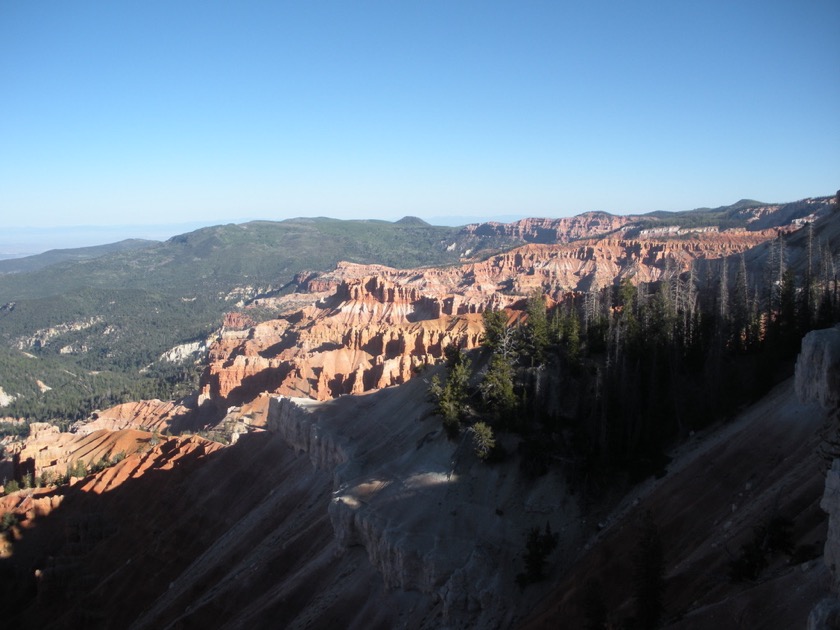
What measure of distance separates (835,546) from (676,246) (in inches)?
5877

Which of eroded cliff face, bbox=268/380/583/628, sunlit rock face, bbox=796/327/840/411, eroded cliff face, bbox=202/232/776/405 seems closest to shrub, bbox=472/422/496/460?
eroded cliff face, bbox=268/380/583/628

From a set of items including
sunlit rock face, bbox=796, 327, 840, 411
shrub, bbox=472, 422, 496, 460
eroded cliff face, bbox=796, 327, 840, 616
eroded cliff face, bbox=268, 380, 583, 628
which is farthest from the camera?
shrub, bbox=472, 422, 496, 460

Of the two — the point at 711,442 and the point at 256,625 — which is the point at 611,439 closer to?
the point at 711,442

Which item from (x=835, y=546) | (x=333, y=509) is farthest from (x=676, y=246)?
(x=835, y=546)

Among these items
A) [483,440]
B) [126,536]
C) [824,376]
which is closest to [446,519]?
[483,440]

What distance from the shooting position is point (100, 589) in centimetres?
4156

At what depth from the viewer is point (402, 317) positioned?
128500mm

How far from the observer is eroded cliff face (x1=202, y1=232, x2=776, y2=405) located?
83.3 metres

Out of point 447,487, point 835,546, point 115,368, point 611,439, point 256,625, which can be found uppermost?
point 835,546

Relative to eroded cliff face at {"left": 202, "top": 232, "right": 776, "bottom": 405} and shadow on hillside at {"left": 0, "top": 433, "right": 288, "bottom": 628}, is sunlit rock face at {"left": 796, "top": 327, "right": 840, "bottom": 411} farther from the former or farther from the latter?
shadow on hillside at {"left": 0, "top": 433, "right": 288, "bottom": 628}

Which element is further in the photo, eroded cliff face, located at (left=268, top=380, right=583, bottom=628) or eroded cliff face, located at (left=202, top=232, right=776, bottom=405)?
eroded cliff face, located at (left=202, top=232, right=776, bottom=405)

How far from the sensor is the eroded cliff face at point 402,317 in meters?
83.3

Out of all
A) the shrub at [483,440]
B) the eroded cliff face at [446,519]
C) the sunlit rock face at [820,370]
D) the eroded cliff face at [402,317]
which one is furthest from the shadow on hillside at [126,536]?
the sunlit rock face at [820,370]

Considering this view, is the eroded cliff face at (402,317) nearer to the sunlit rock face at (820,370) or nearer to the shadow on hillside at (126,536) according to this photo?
the shadow on hillside at (126,536)
